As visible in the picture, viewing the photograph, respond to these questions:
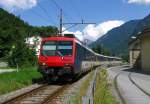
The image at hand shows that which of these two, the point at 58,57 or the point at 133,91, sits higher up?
the point at 58,57

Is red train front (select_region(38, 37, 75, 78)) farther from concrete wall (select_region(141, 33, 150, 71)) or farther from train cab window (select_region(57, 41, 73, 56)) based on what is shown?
concrete wall (select_region(141, 33, 150, 71))

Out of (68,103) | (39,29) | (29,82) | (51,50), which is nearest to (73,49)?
(51,50)

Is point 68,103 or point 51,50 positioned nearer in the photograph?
point 68,103

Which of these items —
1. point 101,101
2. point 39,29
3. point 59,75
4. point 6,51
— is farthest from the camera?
point 39,29

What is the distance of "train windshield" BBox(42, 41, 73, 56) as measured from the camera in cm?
2504

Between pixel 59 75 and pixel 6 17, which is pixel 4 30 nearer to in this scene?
pixel 6 17

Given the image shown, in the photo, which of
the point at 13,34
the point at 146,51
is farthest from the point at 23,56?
the point at 13,34

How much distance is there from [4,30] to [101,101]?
8735cm

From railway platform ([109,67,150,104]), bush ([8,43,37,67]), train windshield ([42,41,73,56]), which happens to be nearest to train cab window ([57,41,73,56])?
train windshield ([42,41,73,56])

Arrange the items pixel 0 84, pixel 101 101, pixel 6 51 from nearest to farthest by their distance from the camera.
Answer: pixel 101 101 < pixel 0 84 < pixel 6 51

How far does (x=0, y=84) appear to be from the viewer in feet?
66.3

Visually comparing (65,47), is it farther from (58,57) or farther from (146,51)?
(146,51)

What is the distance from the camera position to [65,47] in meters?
25.3

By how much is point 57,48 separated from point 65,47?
1.67ft
